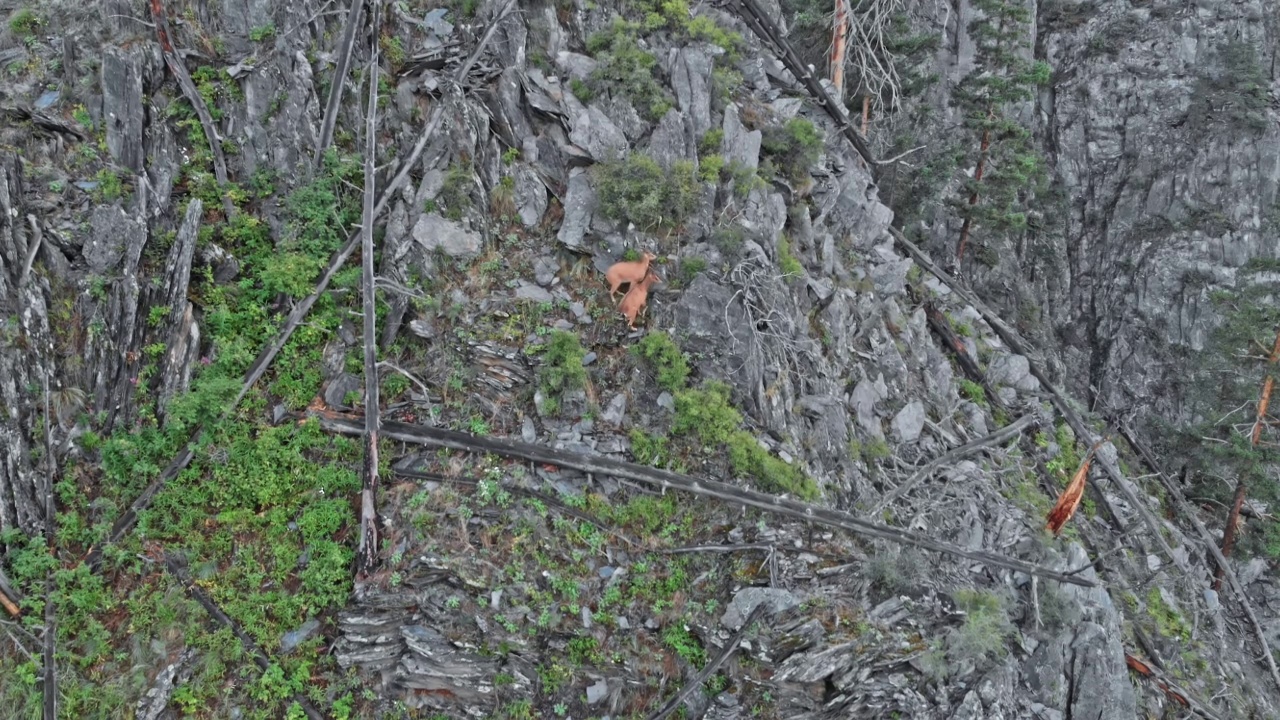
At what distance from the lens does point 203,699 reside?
701 centimetres

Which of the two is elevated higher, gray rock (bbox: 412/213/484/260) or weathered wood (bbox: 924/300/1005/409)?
gray rock (bbox: 412/213/484/260)

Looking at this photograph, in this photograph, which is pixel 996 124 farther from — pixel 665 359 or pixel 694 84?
pixel 665 359

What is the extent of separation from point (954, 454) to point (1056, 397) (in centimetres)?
484

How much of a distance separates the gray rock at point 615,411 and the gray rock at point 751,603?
248 centimetres

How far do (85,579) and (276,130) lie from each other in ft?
19.9

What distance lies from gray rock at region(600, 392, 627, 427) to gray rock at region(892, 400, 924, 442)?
4.49 metres

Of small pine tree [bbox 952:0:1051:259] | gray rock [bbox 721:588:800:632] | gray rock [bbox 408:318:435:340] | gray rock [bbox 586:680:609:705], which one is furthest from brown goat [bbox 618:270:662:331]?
small pine tree [bbox 952:0:1051:259]

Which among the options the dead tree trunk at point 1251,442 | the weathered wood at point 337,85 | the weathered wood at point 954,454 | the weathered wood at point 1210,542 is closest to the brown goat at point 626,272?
the weathered wood at point 954,454

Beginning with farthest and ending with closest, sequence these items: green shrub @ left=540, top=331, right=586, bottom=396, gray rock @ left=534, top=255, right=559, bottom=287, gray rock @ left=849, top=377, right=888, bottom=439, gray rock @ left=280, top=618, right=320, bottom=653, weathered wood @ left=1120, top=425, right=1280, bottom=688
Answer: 1. weathered wood @ left=1120, top=425, right=1280, bottom=688
2. gray rock @ left=849, top=377, right=888, bottom=439
3. gray rock @ left=534, top=255, right=559, bottom=287
4. green shrub @ left=540, top=331, right=586, bottom=396
5. gray rock @ left=280, top=618, right=320, bottom=653

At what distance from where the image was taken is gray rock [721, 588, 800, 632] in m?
7.32

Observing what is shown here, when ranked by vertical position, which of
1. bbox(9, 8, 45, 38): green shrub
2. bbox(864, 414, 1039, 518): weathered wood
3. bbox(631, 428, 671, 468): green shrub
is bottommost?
bbox(864, 414, 1039, 518): weathered wood

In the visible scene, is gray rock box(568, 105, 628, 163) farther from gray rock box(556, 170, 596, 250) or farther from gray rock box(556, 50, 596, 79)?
gray rock box(556, 50, 596, 79)

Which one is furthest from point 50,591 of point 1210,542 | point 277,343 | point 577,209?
point 1210,542

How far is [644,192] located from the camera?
9.37 metres
